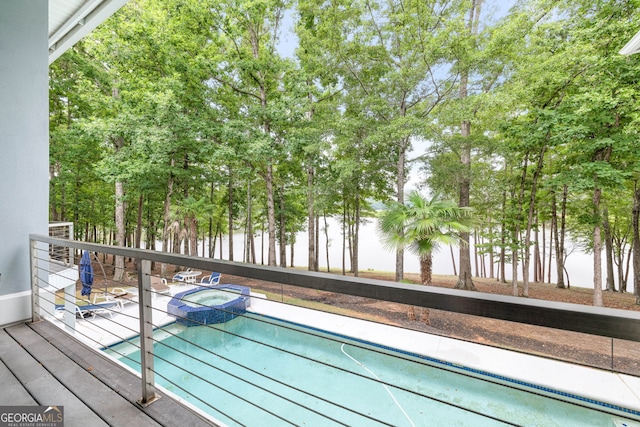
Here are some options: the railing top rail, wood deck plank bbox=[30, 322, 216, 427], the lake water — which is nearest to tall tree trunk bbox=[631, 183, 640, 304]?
the lake water

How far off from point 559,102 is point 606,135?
1321mm

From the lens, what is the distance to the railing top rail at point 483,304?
0.61 meters

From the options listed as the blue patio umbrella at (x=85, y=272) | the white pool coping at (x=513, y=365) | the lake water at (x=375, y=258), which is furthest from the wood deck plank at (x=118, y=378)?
the lake water at (x=375, y=258)

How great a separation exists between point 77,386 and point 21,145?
2153 mm

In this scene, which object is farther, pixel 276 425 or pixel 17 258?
pixel 276 425

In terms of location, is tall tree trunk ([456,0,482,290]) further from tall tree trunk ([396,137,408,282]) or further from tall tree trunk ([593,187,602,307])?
tall tree trunk ([593,187,602,307])

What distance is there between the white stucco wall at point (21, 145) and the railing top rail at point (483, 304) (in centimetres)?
256

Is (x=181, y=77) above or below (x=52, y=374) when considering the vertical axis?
above

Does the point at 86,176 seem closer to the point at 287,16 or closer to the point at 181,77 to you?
the point at 181,77

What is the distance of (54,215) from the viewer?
12.3 m

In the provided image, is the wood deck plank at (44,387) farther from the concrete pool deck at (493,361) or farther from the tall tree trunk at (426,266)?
the tall tree trunk at (426,266)

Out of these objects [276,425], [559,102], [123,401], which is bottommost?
[276,425]

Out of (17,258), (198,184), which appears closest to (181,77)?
(198,184)

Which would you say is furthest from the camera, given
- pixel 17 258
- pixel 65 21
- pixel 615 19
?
pixel 615 19
